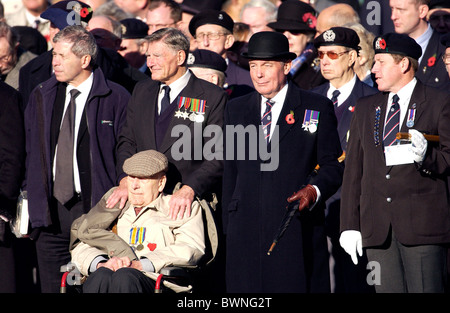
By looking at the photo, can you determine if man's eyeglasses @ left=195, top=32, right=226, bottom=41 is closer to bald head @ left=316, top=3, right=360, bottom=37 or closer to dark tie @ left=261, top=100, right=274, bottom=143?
bald head @ left=316, top=3, right=360, bottom=37

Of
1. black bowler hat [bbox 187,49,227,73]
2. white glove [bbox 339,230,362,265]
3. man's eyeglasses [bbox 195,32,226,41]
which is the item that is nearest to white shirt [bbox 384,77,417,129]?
white glove [bbox 339,230,362,265]

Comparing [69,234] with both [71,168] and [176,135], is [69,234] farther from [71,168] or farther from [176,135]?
[176,135]

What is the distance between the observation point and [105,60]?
32.1ft

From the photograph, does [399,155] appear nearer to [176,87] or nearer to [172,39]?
[176,87]

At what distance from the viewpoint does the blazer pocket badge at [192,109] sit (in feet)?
28.0

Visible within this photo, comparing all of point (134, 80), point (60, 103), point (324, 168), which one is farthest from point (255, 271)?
point (134, 80)

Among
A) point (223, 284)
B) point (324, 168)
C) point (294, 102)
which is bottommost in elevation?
point (223, 284)

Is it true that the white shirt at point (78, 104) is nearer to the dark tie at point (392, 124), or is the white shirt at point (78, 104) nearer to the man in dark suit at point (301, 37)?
the man in dark suit at point (301, 37)

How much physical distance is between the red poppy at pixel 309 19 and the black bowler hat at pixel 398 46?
9.39ft

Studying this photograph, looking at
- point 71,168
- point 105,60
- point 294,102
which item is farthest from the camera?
point 105,60

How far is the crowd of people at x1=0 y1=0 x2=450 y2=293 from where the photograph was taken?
7.35 metres

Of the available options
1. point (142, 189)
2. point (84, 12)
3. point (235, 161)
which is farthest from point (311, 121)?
point (84, 12)

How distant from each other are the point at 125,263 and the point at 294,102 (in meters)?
1.88

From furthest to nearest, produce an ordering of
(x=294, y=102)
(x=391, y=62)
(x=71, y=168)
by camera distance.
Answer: (x=71, y=168) < (x=294, y=102) < (x=391, y=62)
